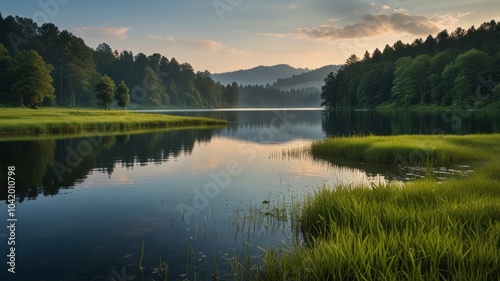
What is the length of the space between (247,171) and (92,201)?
12.8 metres

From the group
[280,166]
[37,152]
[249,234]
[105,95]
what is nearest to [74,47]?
[105,95]

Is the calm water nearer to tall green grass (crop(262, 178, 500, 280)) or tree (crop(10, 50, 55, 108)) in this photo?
tall green grass (crop(262, 178, 500, 280))

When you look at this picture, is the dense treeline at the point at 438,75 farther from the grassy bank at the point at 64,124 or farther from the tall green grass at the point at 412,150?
the tall green grass at the point at 412,150

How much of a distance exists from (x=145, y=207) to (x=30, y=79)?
95.2 m

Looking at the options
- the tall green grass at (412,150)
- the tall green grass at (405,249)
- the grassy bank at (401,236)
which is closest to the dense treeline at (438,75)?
the tall green grass at (412,150)

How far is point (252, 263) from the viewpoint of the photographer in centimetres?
1110

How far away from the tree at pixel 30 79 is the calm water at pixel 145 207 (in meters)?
68.2

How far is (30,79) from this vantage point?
95.6 m

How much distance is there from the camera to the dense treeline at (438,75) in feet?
392

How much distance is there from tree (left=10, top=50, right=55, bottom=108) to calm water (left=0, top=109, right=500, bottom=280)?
6817cm

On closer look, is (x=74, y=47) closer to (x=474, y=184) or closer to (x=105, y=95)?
(x=105, y=95)

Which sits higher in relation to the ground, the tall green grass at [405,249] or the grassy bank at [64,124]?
the grassy bank at [64,124]

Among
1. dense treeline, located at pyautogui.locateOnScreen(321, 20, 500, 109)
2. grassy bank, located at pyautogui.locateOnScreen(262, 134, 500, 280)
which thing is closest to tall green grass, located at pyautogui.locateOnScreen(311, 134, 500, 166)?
grassy bank, located at pyautogui.locateOnScreen(262, 134, 500, 280)

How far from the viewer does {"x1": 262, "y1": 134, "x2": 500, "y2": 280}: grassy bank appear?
25.9 feet
